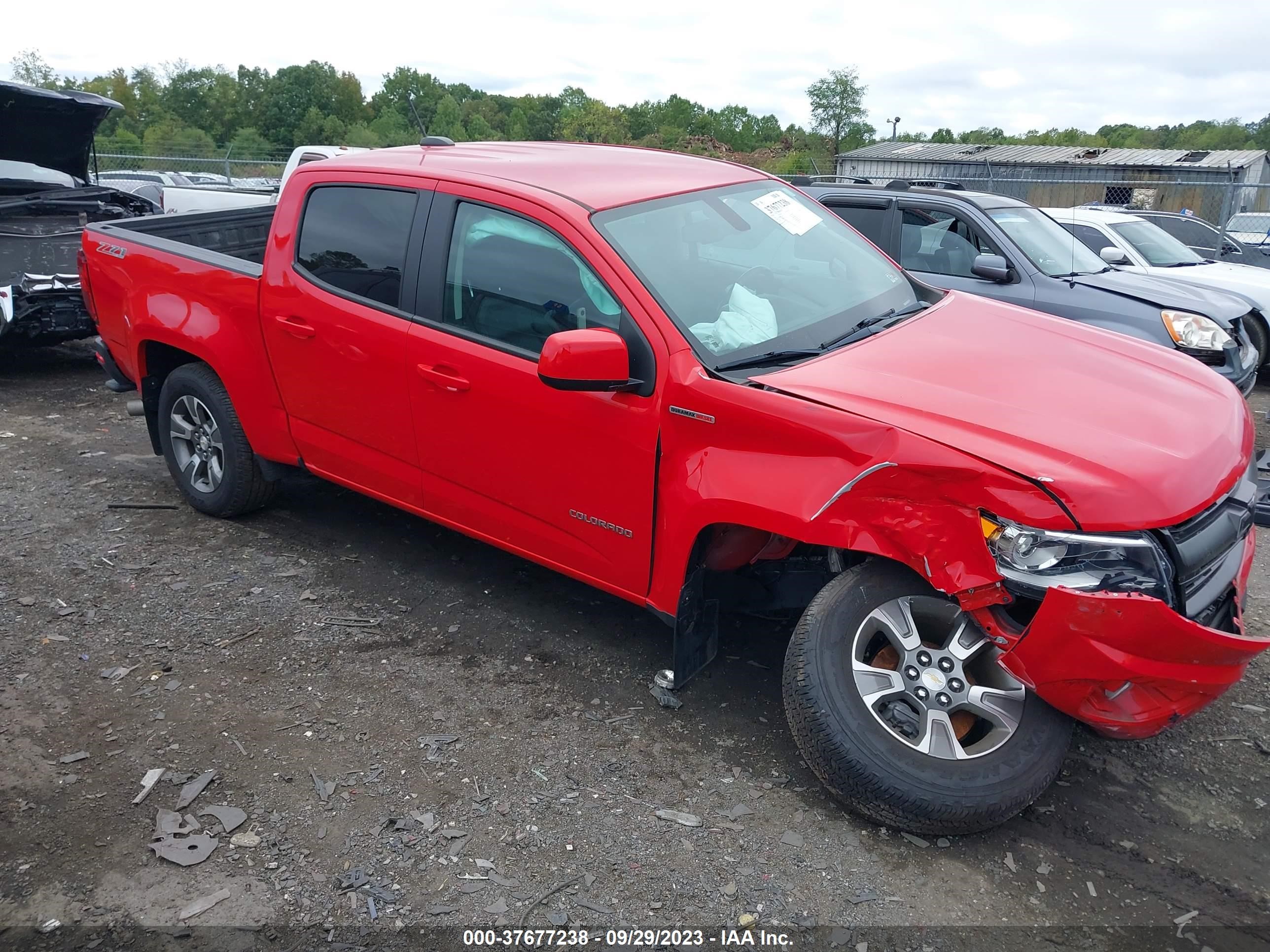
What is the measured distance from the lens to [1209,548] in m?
2.65

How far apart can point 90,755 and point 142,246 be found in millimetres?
2895

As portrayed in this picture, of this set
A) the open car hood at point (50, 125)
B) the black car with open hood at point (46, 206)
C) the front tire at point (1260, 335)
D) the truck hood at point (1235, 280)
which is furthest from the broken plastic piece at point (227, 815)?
the front tire at point (1260, 335)

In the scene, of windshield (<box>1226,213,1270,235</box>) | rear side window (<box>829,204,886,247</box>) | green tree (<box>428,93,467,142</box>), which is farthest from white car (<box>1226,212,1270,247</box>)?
green tree (<box>428,93,467,142</box>)

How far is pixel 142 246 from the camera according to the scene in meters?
5.00

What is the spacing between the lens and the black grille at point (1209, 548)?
2.56m

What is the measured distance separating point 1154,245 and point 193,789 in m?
9.75

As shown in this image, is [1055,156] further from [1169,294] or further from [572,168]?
[572,168]

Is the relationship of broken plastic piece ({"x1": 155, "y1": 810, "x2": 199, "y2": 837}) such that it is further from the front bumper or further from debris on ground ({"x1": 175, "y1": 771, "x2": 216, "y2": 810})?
the front bumper

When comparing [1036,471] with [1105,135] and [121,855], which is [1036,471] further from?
[1105,135]

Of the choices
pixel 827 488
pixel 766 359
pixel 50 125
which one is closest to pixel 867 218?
pixel 766 359

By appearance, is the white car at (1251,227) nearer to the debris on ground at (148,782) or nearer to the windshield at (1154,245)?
the windshield at (1154,245)

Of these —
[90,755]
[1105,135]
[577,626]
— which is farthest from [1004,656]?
[1105,135]

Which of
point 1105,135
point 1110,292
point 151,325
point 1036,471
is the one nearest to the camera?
point 1036,471

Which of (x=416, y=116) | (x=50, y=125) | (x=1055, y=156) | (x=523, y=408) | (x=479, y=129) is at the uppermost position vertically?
(x=479, y=129)
